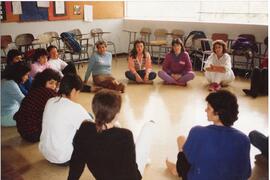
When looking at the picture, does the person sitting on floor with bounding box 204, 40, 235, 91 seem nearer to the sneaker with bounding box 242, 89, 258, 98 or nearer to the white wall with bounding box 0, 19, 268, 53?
the sneaker with bounding box 242, 89, 258, 98

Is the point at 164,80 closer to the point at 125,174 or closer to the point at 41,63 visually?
the point at 41,63

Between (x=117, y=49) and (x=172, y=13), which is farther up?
(x=172, y=13)

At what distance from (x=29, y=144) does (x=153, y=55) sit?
5.03m

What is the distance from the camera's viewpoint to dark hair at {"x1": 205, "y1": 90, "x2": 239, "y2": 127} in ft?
5.92

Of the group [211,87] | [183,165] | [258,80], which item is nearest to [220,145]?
[183,165]

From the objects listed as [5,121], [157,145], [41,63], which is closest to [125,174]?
[157,145]

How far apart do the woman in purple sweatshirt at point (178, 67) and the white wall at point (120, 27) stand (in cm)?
163

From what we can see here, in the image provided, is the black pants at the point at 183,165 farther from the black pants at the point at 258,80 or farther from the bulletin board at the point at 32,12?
the bulletin board at the point at 32,12

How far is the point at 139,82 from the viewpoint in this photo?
17.5 feet

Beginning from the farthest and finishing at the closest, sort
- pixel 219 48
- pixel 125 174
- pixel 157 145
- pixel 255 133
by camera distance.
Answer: pixel 219 48
pixel 157 145
pixel 255 133
pixel 125 174

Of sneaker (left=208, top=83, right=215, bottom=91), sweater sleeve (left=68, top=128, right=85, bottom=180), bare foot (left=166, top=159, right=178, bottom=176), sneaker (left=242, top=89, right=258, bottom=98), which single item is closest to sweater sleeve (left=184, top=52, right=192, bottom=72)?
sneaker (left=208, top=83, right=215, bottom=91)

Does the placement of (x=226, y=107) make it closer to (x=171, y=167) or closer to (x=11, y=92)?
(x=171, y=167)

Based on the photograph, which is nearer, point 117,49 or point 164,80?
point 164,80

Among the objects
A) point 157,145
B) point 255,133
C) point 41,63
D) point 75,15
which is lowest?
point 157,145
